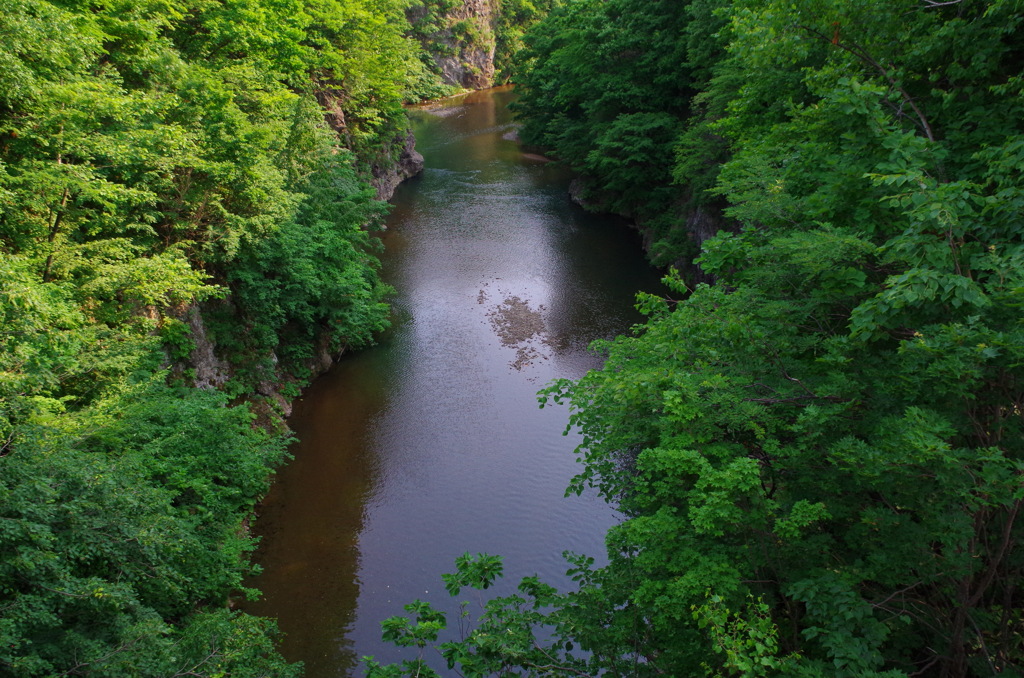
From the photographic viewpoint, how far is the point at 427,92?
51.8m

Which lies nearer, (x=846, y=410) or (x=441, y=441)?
(x=846, y=410)

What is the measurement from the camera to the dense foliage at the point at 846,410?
5035 mm

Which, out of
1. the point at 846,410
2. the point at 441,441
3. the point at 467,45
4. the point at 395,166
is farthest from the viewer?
the point at 467,45

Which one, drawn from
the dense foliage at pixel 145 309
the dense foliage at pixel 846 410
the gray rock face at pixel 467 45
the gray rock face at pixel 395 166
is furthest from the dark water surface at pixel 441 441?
the gray rock face at pixel 467 45

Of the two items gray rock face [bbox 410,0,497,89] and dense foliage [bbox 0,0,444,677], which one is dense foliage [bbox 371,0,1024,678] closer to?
dense foliage [bbox 0,0,444,677]

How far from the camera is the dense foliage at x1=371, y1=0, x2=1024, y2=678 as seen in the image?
5035mm

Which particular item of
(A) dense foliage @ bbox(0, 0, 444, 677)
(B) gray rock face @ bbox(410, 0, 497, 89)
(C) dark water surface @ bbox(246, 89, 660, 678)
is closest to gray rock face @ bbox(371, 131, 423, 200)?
(C) dark water surface @ bbox(246, 89, 660, 678)

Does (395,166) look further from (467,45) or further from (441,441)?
(467,45)

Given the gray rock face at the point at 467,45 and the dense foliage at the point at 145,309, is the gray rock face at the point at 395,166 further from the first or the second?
the gray rock face at the point at 467,45

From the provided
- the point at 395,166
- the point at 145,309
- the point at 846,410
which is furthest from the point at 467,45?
the point at 846,410

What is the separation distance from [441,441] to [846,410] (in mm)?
10614

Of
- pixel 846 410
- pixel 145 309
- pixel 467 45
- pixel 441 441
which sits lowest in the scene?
pixel 441 441

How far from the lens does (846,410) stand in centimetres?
611

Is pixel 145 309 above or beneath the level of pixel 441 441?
above
